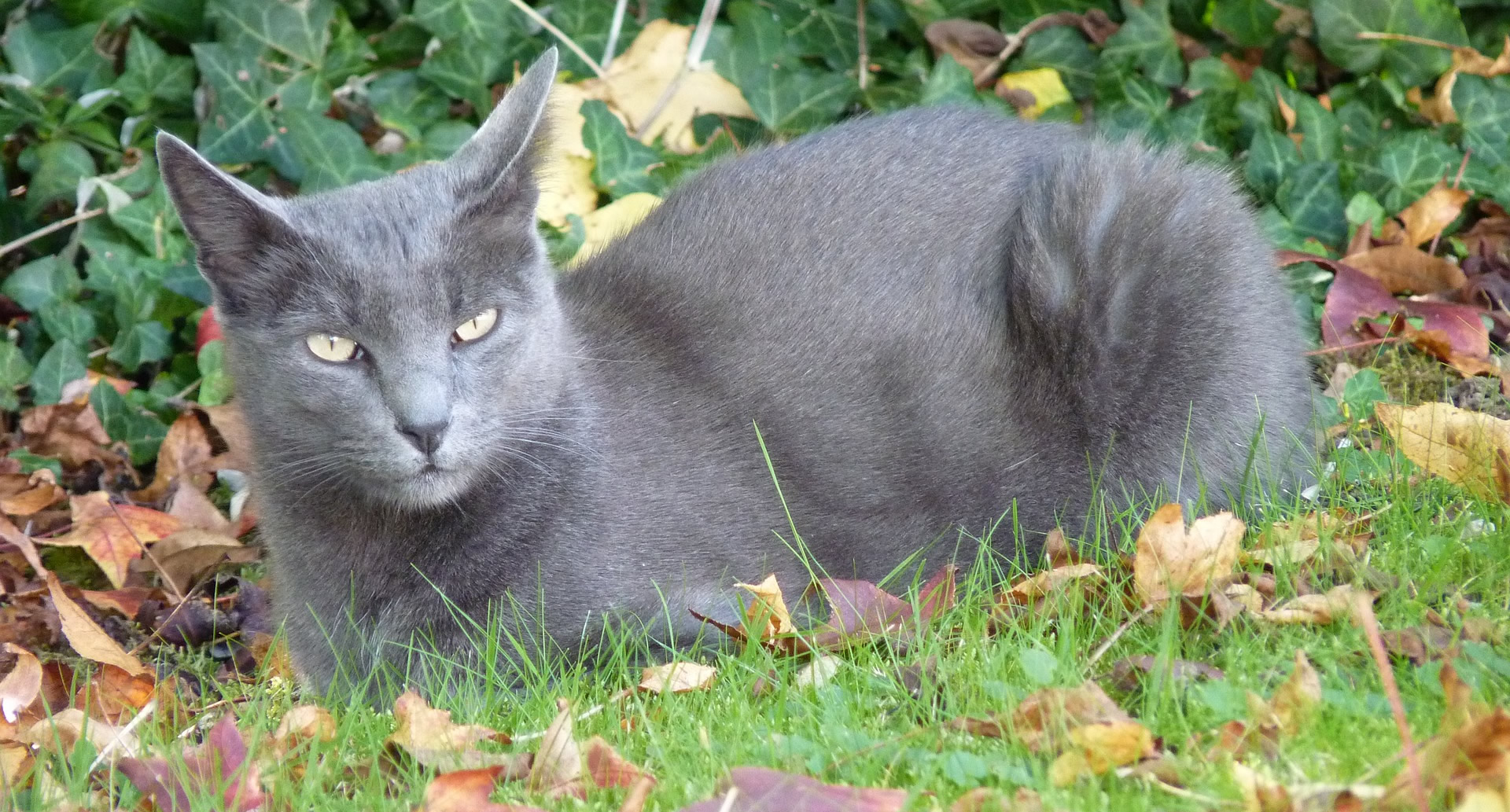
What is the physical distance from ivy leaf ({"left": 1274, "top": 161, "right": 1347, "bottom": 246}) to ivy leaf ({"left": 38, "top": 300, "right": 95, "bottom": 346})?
320 cm

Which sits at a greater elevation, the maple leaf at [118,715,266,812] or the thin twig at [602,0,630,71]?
the thin twig at [602,0,630,71]

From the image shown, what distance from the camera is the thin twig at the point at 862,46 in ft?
14.4

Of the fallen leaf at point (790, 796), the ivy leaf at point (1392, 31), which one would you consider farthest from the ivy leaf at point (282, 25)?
the fallen leaf at point (790, 796)

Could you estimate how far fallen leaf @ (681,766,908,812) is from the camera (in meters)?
1.82

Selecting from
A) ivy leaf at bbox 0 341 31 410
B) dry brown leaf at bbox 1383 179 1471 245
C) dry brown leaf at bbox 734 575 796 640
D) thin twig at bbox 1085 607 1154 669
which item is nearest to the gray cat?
dry brown leaf at bbox 734 575 796 640

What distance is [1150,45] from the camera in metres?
4.27

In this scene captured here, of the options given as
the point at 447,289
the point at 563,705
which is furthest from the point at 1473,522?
the point at 447,289

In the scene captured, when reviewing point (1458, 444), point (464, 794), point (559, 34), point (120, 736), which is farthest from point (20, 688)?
point (1458, 444)

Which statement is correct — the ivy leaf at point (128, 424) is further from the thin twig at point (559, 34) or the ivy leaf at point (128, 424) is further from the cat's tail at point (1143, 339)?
the cat's tail at point (1143, 339)

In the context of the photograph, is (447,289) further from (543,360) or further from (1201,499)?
(1201,499)

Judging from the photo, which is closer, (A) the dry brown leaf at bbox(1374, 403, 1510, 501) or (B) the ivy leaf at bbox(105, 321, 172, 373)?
(A) the dry brown leaf at bbox(1374, 403, 1510, 501)

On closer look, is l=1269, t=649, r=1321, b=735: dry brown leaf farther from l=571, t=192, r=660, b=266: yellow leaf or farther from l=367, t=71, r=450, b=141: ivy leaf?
l=367, t=71, r=450, b=141: ivy leaf

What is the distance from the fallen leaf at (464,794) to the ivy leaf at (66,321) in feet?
7.78

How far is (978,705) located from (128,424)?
2.57m
